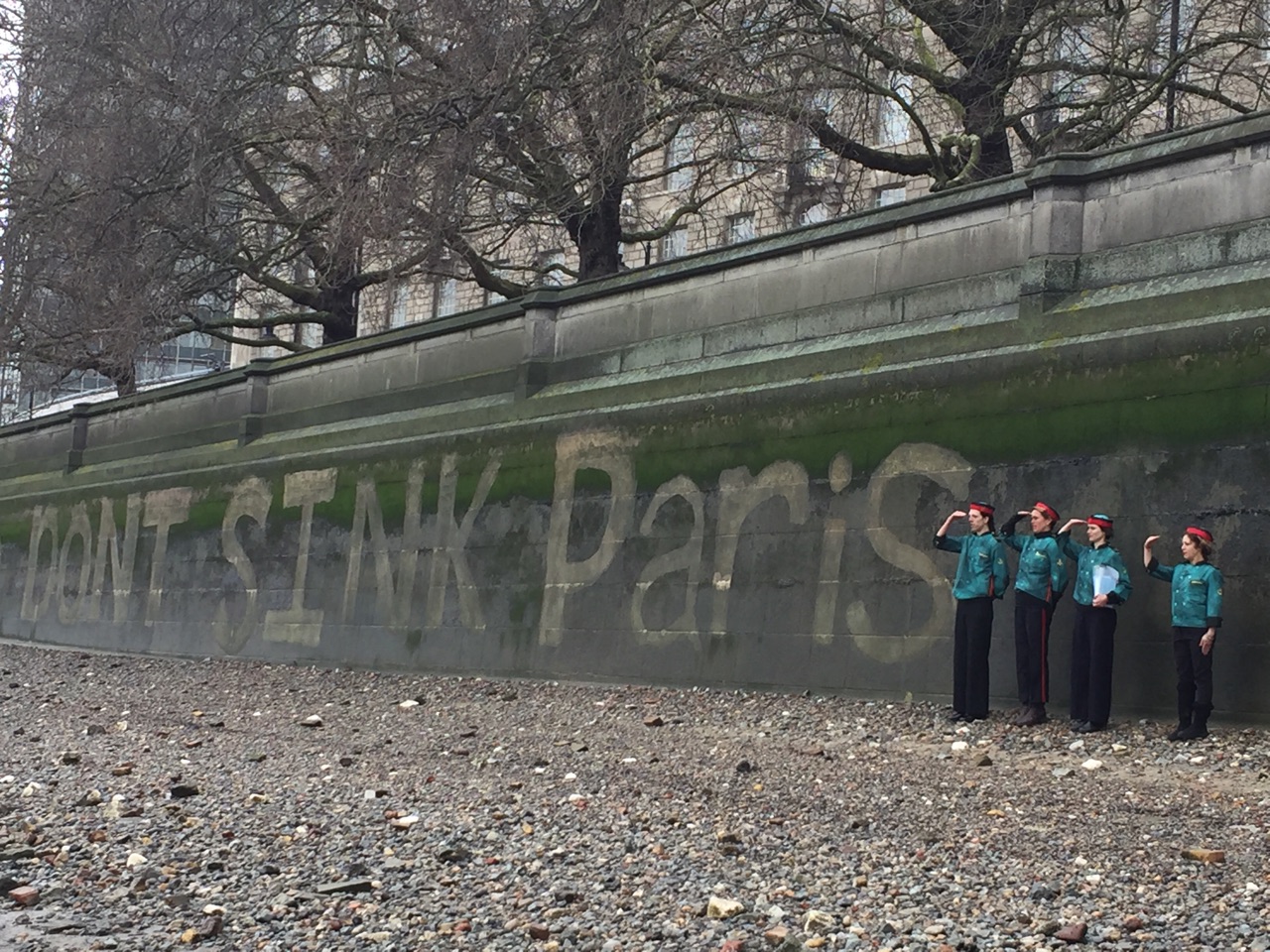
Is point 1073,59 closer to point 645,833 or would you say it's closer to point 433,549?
point 433,549

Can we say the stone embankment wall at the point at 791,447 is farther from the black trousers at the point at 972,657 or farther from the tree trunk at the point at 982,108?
the tree trunk at the point at 982,108

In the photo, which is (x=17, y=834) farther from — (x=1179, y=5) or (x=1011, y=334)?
(x=1179, y=5)

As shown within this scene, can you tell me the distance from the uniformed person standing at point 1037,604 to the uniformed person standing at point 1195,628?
101cm

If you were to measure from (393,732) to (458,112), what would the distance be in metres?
7.38

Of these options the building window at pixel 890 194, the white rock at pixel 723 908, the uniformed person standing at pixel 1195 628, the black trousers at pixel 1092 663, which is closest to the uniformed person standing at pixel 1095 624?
the black trousers at pixel 1092 663

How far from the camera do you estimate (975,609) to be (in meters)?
12.2

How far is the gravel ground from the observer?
6.82m

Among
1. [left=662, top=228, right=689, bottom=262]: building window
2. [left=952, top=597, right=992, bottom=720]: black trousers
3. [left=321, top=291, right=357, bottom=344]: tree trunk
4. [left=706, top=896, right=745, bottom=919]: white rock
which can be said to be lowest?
[left=706, top=896, right=745, bottom=919]: white rock

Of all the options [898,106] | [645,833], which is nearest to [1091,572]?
[645,833]

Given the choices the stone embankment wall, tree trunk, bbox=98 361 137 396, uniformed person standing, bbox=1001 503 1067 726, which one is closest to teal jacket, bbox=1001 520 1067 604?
uniformed person standing, bbox=1001 503 1067 726

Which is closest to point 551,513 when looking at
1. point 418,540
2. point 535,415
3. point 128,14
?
point 535,415

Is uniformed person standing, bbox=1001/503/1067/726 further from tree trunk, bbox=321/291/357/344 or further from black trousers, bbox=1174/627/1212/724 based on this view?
tree trunk, bbox=321/291/357/344

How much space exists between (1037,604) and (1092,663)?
65 centimetres

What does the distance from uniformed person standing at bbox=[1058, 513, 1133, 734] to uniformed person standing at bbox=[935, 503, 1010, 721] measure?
0.64 metres
